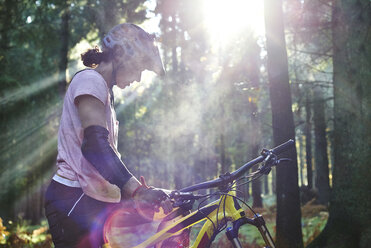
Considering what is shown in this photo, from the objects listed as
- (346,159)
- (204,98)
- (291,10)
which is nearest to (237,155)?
(204,98)

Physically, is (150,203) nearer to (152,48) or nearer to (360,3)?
(152,48)

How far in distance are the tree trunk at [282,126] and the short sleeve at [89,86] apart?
156 inches

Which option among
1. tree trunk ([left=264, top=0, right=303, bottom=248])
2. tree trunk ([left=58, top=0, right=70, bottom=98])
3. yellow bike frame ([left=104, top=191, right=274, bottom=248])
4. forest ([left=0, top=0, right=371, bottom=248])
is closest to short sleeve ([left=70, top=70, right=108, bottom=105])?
forest ([left=0, top=0, right=371, bottom=248])

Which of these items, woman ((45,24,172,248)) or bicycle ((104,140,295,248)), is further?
bicycle ((104,140,295,248))

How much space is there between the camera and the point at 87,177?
242 centimetres

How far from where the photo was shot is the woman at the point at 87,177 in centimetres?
232

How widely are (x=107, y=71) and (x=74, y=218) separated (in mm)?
1085

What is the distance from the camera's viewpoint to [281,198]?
604 cm

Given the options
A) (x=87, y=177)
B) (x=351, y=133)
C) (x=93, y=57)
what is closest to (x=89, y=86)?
(x=93, y=57)

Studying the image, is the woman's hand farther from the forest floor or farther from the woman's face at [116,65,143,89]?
the forest floor

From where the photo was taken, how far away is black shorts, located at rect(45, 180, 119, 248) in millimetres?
2398

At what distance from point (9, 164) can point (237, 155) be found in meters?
16.3

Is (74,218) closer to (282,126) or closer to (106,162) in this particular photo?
(106,162)

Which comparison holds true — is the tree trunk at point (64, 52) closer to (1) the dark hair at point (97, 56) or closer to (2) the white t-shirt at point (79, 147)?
(1) the dark hair at point (97, 56)
